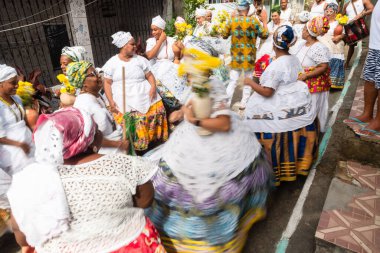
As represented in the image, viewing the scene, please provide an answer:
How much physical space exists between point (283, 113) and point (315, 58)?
130 cm

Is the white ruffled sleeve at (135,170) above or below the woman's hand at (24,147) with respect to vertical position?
above

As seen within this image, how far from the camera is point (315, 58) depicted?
387 cm

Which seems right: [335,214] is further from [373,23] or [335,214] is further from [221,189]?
[373,23]

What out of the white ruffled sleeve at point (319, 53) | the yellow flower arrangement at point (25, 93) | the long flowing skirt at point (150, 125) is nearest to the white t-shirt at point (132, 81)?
A: the long flowing skirt at point (150, 125)

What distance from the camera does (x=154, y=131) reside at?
4543mm

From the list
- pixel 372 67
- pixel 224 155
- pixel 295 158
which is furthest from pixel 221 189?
pixel 372 67

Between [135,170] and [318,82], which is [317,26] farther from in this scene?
[135,170]

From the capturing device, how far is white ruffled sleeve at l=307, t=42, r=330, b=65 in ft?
12.5

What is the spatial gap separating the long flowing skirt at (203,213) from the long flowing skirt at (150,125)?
205 centimetres

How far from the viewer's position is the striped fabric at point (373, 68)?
3.40 meters

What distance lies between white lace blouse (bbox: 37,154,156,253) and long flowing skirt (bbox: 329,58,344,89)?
625cm

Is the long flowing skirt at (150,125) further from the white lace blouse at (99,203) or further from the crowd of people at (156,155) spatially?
the white lace blouse at (99,203)

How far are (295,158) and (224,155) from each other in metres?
1.52

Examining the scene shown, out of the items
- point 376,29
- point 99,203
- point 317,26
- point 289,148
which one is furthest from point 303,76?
point 99,203
